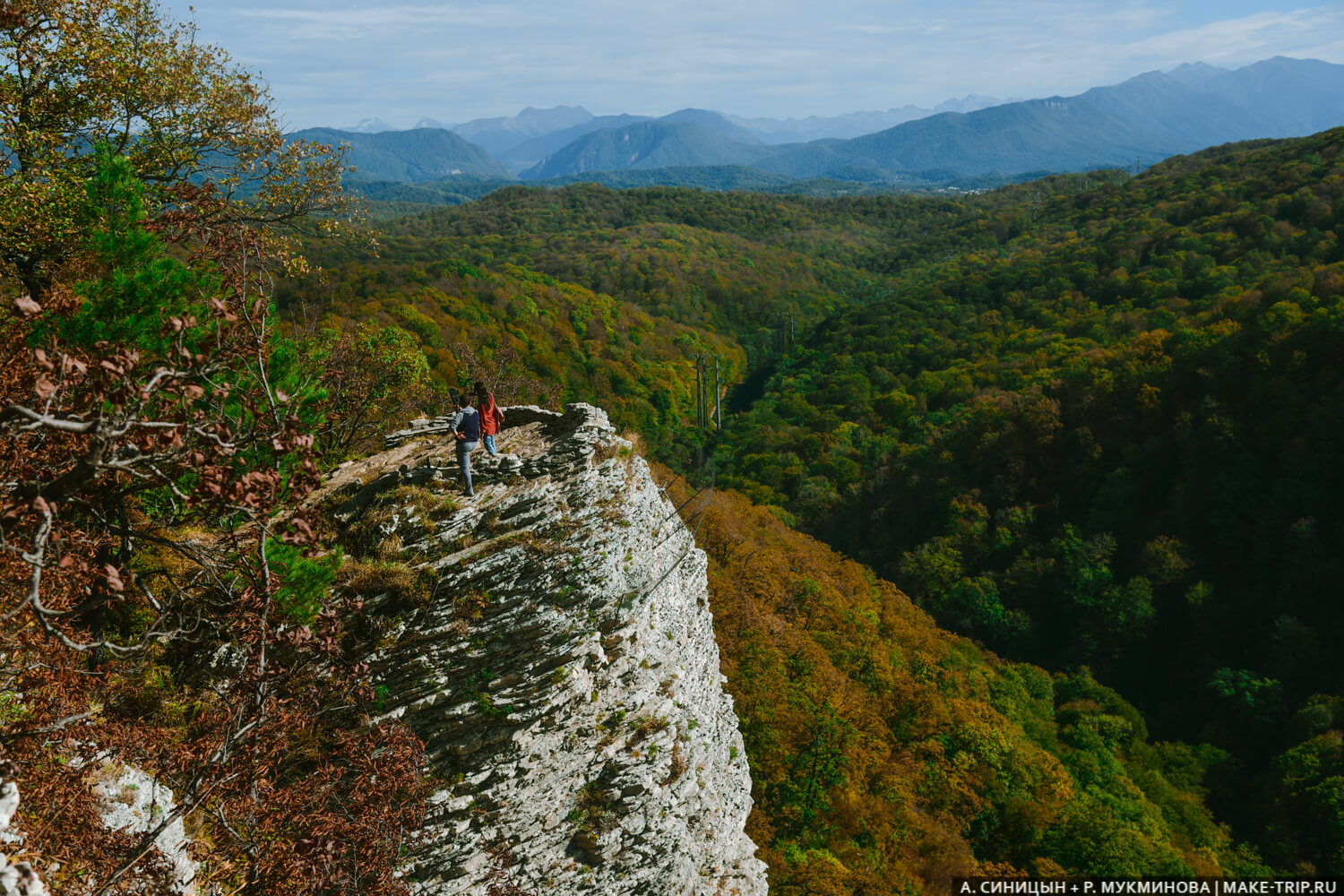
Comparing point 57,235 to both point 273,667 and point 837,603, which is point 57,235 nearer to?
point 273,667

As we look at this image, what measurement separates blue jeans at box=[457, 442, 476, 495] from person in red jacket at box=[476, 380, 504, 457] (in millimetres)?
660

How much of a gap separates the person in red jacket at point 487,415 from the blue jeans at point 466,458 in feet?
2.17

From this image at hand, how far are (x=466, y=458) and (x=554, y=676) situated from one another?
4421 millimetres

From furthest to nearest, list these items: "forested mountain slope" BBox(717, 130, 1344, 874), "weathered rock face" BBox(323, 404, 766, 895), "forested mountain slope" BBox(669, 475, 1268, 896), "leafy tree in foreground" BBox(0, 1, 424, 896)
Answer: "forested mountain slope" BBox(717, 130, 1344, 874) < "forested mountain slope" BBox(669, 475, 1268, 896) < "weathered rock face" BBox(323, 404, 766, 895) < "leafy tree in foreground" BBox(0, 1, 424, 896)

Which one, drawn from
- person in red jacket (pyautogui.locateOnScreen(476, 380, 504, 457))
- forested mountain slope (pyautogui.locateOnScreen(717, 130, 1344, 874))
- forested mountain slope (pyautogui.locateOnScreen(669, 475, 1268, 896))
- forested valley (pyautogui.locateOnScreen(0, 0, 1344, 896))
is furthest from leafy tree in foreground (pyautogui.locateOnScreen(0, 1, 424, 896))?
forested mountain slope (pyautogui.locateOnScreen(717, 130, 1344, 874))

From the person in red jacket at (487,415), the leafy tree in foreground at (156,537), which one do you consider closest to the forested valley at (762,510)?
the leafy tree in foreground at (156,537)

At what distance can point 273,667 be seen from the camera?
286 inches

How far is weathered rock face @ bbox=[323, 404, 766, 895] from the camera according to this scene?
1147cm

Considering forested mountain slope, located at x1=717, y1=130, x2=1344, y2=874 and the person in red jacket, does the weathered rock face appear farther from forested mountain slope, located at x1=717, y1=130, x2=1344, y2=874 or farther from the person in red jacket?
forested mountain slope, located at x1=717, y1=130, x2=1344, y2=874

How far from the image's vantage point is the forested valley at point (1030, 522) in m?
29.6

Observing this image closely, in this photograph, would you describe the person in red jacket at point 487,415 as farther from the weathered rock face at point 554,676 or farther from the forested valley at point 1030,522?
the forested valley at point 1030,522

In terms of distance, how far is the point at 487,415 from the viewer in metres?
13.6

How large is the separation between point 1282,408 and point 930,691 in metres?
34.0

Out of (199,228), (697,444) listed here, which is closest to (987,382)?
(697,444)
